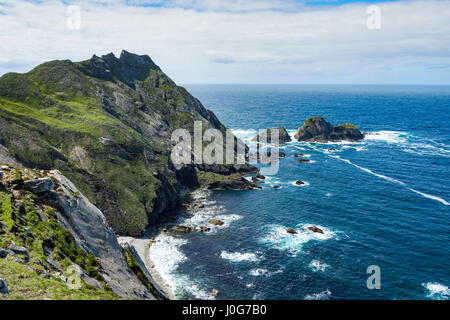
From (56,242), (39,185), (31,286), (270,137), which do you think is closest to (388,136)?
(270,137)

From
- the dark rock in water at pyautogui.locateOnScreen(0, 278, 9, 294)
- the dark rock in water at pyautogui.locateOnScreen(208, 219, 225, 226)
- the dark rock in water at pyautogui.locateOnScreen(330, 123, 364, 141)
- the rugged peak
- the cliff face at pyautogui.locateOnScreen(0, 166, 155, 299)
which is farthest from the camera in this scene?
the dark rock in water at pyautogui.locateOnScreen(330, 123, 364, 141)

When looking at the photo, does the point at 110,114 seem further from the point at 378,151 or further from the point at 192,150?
the point at 378,151

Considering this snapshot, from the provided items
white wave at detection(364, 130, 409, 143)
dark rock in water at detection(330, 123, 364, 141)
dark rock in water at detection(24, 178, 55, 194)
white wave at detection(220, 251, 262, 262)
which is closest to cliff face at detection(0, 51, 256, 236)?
white wave at detection(220, 251, 262, 262)

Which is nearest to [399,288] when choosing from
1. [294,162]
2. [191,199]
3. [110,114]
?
[191,199]

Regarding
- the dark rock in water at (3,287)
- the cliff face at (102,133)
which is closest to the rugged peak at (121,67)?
the cliff face at (102,133)

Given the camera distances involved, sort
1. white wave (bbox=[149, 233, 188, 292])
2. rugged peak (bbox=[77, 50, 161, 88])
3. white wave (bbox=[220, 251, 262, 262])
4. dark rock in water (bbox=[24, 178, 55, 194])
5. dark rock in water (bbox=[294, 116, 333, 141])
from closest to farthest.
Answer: dark rock in water (bbox=[24, 178, 55, 194]) → white wave (bbox=[149, 233, 188, 292]) → white wave (bbox=[220, 251, 262, 262]) → rugged peak (bbox=[77, 50, 161, 88]) → dark rock in water (bbox=[294, 116, 333, 141])

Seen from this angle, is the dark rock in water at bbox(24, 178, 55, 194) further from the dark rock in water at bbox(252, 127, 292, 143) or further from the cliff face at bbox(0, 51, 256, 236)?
the dark rock in water at bbox(252, 127, 292, 143)

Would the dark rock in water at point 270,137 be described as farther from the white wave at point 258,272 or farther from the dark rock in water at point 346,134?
the white wave at point 258,272
